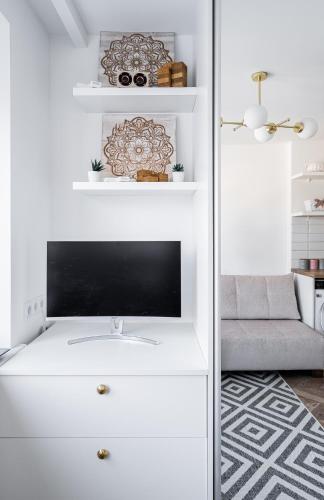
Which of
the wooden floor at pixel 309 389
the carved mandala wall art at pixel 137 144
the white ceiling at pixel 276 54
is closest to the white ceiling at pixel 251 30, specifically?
the white ceiling at pixel 276 54

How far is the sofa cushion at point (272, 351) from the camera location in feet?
9.24

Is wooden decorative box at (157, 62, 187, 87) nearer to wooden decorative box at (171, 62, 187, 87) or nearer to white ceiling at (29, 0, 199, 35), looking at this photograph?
wooden decorative box at (171, 62, 187, 87)

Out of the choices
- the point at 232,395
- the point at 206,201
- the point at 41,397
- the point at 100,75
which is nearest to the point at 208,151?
the point at 206,201

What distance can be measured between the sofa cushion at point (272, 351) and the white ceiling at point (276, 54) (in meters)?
2.10

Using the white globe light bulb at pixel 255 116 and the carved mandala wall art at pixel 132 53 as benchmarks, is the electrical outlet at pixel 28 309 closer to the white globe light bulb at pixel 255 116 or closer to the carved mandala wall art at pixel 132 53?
→ the carved mandala wall art at pixel 132 53

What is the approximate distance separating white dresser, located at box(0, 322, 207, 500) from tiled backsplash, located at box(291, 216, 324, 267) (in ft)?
10.2

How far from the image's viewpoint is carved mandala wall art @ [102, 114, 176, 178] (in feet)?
6.22

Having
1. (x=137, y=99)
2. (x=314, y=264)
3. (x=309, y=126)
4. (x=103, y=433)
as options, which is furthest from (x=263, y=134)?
(x=103, y=433)

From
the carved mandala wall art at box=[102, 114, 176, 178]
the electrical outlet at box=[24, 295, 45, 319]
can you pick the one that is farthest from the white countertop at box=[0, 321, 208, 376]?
the carved mandala wall art at box=[102, 114, 176, 178]

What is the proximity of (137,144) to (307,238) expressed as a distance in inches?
113

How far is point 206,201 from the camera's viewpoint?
1317 mm

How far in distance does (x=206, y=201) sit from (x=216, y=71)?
0.48m

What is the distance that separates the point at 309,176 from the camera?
3744mm

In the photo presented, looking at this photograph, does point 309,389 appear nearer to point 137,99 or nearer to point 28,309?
point 28,309
